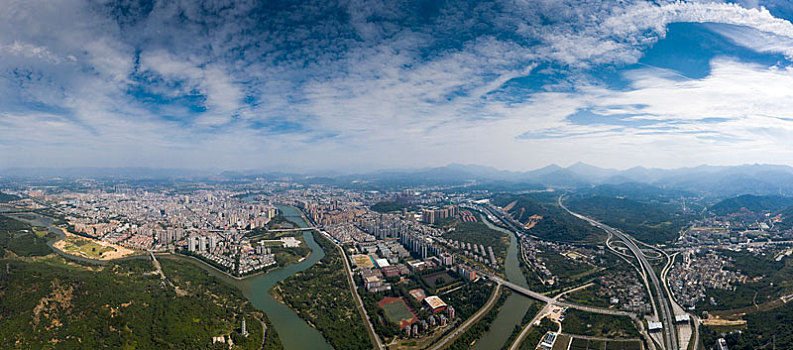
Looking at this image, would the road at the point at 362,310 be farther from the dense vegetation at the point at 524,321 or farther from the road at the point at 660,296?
the road at the point at 660,296

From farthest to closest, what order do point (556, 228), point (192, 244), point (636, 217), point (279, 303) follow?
point (636, 217) < point (556, 228) < point (192, 244) < point (279, 303)

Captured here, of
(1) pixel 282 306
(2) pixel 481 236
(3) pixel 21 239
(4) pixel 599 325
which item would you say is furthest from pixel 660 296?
(3) pixel 21 239

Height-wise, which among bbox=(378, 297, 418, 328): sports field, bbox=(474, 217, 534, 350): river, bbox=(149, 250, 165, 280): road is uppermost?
bbox=(149, 250, 165, 280): road

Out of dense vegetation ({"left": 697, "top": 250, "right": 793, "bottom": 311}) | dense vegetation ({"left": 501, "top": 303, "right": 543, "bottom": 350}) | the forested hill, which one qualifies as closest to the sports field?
dense vegetation ({"left": 501, "top": 303, "right": 543, "bottom": 350})

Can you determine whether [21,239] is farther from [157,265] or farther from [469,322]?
[469,322]

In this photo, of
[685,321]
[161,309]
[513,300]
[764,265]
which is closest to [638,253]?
[764,265]

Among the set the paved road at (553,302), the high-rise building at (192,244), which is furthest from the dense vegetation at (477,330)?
the high-rise building at (192,244)

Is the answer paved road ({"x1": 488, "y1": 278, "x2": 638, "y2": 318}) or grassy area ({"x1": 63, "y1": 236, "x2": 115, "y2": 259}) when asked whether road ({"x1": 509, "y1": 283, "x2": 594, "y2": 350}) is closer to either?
paved road ({"x1": 488, "y1": 278, "x2": 638, "y2": 318})
